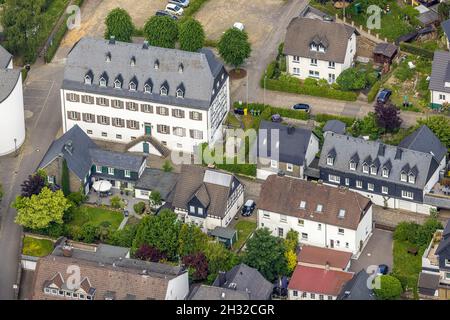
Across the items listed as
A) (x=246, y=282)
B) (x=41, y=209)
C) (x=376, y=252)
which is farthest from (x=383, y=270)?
(x=41, y=209)

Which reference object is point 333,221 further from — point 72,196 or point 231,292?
point 72,196

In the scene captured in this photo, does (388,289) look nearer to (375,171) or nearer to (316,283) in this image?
(316,283)

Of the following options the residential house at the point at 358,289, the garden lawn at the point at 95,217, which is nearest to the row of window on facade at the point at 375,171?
the residential house at the point at 358,289

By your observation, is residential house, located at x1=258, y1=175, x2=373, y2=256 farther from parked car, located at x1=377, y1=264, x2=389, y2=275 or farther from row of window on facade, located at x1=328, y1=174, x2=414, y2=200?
row of window on facade, located at x1=328, y1=174, x2=414, y2=200

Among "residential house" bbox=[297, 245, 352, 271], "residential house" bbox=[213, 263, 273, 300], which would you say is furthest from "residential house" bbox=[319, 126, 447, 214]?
"residential house" bbox=[213, 263, 273, 300]

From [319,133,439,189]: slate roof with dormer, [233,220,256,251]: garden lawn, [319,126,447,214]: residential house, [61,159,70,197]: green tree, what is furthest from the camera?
[61,159,70,197]: green tree

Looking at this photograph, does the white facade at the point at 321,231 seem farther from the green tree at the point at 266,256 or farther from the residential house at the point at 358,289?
the residential house at the point at 358,289
